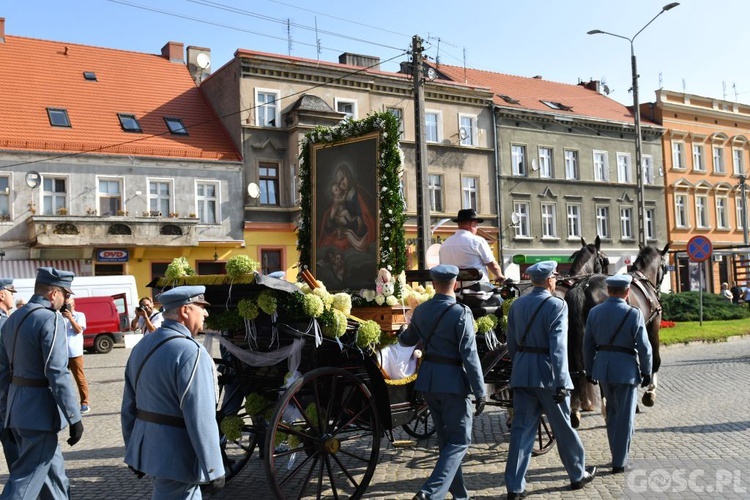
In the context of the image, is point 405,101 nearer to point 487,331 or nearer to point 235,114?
point 235,114

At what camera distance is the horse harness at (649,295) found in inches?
372

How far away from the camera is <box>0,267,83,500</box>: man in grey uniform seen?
219 inches

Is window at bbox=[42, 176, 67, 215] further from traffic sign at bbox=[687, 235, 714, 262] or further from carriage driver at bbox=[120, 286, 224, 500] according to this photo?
carriage driver at bbox=[120, 286, 224, 500]

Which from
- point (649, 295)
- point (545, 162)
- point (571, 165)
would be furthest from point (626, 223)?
point (649, 295)

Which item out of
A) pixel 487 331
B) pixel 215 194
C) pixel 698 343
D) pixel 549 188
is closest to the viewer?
pixel 487 331

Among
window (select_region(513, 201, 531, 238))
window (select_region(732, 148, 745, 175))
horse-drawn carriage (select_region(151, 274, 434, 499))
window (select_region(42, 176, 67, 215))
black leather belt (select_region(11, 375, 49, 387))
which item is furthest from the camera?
window (select_region(732, 148, 745, 175))

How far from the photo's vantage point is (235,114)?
3144 centimetres

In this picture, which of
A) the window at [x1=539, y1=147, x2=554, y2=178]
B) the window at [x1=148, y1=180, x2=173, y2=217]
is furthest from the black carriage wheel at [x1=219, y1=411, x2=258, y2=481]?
the window at [x1=539, y1=147, x2=554, y2=178]

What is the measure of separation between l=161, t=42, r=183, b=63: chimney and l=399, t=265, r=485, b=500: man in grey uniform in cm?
3203

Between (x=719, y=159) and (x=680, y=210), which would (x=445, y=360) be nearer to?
(x=680, y=210)

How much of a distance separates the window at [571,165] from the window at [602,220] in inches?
88.3

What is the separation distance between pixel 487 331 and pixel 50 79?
1116 inches

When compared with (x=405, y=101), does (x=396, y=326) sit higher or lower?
lower

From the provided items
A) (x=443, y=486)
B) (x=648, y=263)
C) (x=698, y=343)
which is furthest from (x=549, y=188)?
(x=443, y=486)
